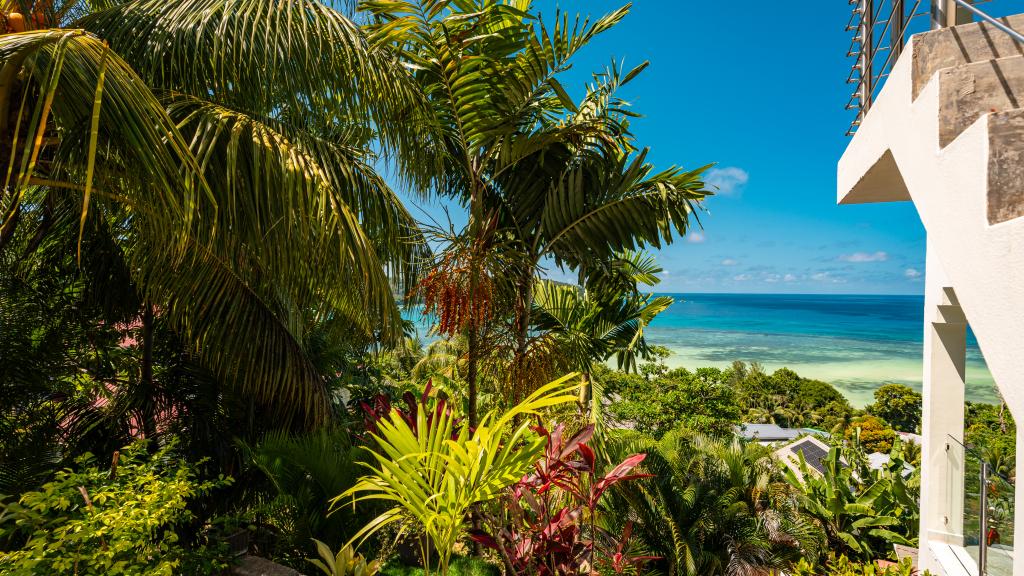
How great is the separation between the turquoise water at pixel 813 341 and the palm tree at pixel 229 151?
188 feet

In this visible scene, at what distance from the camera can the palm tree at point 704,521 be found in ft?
18.2

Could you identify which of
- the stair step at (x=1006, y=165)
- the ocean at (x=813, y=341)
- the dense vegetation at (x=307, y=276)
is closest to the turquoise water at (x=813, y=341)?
the ocean at (x=813, y=341)

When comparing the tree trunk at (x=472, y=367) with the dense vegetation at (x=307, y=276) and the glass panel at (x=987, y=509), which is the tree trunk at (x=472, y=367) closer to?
the dense vegetation at (x=307, y=276)

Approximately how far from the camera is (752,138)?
9819 centimetres

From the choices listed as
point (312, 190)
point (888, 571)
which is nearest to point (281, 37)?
point (312, 190)

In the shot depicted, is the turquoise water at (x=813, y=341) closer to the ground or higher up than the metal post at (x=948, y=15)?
closer to the ground

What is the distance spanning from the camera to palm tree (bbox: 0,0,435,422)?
181 cm

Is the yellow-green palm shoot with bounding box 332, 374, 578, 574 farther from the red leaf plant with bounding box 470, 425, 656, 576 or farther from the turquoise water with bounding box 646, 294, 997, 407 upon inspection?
the turquoise water with bounding box 646, 294, 997, 407


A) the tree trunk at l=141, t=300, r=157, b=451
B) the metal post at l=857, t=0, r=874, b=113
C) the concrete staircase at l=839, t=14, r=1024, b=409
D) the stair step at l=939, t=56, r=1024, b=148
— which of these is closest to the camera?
the concrete staircase at l=839, t=14, r=1024, b=409

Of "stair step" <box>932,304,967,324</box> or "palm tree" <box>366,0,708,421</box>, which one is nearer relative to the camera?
"stair step" <box>932,304,967,324</box>

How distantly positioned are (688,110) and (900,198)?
8814cm

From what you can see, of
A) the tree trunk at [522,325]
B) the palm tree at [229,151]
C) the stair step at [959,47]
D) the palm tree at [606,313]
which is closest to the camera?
the stair step at [959,47]

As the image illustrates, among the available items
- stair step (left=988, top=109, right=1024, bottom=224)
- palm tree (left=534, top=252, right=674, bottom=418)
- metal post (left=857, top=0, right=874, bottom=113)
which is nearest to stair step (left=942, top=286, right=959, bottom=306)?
metal post (left=857, top=0, right=874, bottom=113)

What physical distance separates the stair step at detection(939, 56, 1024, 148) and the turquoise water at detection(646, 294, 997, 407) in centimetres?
5845
